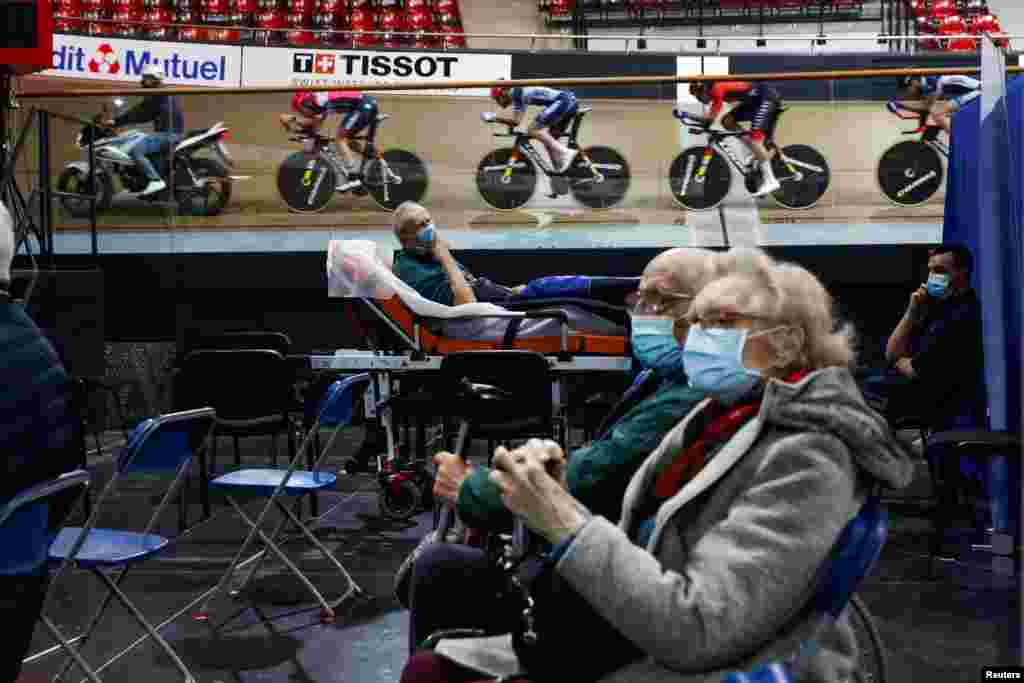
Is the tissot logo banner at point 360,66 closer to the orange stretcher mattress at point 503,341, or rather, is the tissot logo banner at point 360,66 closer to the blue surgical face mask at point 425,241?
the blue surgical face mask at point 425,241

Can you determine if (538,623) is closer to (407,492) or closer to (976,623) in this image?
(976,623)

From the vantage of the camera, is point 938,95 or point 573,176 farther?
point 573,176

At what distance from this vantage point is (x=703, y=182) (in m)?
8.45

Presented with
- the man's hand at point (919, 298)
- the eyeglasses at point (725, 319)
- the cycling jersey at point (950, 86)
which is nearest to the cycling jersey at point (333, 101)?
the cycling jersey at point (950, 86)

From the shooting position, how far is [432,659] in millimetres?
1820

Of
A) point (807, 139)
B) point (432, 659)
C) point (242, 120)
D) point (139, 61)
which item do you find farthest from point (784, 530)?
point (139, 61)

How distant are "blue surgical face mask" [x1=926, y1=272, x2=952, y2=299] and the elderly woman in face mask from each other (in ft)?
11.8

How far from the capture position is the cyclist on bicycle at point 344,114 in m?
8.52

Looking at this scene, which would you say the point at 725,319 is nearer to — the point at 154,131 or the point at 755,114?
the point at 755,114

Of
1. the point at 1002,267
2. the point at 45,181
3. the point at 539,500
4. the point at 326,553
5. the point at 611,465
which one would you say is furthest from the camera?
the point at 45,181

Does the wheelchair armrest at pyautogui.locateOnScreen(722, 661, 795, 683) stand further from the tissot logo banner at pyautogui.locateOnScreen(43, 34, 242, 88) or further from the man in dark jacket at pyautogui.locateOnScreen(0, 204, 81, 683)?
the tissot logo banner at pyautogui.locateOnScreen(43, 34, 242, 88)

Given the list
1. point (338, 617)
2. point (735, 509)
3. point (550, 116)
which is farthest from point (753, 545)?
point (550, 116)

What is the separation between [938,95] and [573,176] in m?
2.88

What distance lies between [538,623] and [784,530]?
1.55 ft
